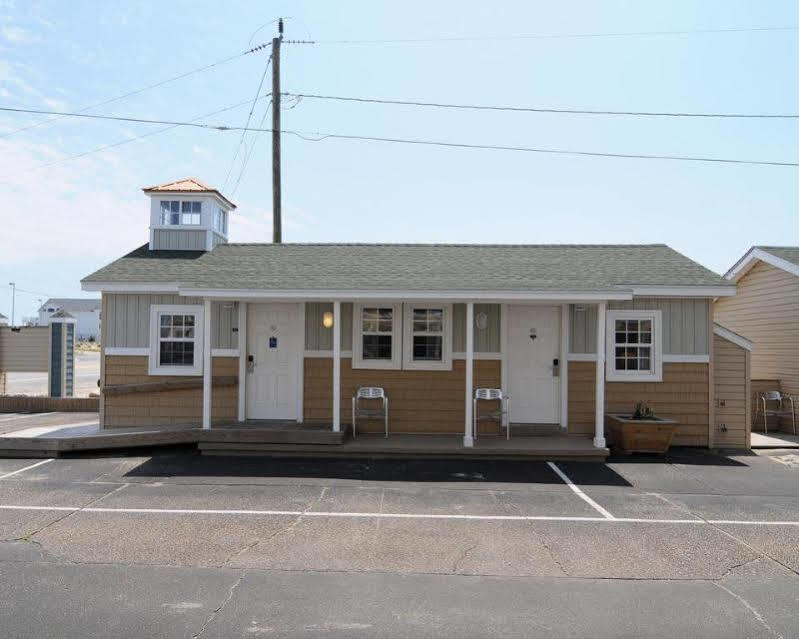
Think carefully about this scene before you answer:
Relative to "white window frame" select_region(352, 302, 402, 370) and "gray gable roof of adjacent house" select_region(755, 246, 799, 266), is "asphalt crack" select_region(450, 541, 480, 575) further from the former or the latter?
"gray gable roof of adjacent house" select_region(755, 246, 799, 266)

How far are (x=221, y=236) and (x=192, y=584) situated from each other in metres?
10.0

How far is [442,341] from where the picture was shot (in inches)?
416

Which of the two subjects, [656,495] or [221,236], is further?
[221,236]

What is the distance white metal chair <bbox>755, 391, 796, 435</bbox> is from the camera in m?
12.5

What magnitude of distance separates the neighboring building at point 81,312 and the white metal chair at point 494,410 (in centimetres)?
8211

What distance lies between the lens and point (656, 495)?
24.1 feet

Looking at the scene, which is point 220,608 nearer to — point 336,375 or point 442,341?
point 336,375

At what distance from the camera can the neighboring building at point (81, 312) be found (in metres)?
82.1

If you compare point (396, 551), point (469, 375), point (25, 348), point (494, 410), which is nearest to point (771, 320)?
point (494, 410)

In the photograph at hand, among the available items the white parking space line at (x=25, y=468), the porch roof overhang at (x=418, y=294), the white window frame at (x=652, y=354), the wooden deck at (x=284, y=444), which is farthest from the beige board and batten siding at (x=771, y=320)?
the white parking space line at (x=25, y=468)

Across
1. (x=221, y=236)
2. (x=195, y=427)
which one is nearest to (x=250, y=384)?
(x=195, y=427)

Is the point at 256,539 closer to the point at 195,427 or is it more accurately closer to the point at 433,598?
the point at 433,598

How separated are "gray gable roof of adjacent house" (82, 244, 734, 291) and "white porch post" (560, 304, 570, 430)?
813mm

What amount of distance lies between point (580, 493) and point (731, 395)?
4.93 m
